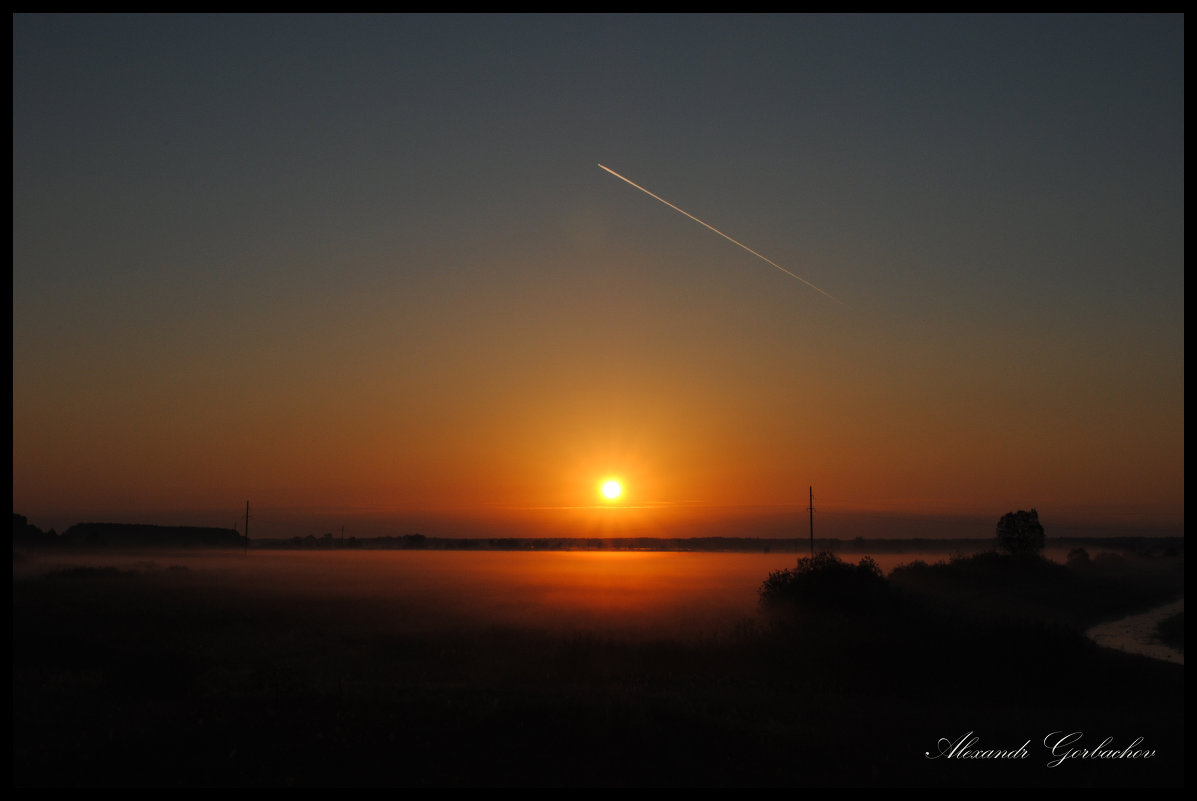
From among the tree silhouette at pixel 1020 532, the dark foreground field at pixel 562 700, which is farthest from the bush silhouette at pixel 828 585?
the tree silhouette at pixel 1020 532

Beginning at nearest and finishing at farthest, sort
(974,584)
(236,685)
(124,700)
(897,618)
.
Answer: (124,700) → (236,685) → (897,618) → (974,584)

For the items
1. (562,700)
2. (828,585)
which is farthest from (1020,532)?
(562,700)

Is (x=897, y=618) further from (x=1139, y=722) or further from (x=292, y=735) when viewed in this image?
(x=292, y=735)

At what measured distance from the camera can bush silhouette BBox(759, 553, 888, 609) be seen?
5291 cm

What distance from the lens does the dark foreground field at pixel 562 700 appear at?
1997 centimetres

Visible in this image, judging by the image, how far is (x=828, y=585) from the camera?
54500 mm

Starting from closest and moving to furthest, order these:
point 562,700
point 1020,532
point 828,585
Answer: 1. point 562,700
2. point 828,585
3. point 1020,532

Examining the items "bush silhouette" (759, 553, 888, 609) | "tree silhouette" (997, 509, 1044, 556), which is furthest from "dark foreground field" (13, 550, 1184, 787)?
"tree silhouette" (997, 509, 1044, 556)

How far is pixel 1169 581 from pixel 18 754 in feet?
421

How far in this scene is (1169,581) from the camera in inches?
4382

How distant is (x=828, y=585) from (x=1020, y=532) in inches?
2780

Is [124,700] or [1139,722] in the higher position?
[124,700]

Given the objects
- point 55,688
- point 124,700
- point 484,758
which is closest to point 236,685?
point 124,700

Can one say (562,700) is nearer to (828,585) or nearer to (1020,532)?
(828,585)
